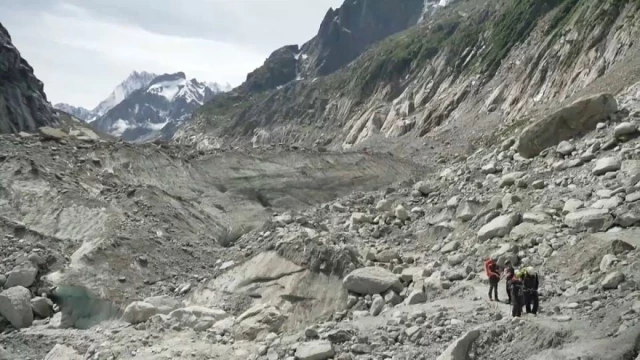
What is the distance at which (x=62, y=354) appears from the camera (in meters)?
14.1

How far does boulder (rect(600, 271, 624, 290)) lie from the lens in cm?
1055

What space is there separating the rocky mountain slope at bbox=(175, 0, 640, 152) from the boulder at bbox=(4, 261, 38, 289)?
2788cm

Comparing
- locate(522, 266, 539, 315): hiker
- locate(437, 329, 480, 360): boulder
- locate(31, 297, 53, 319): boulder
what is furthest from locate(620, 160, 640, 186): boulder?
locate(31, 297, 53, 319): boulder

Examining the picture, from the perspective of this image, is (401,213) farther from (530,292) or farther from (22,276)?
(22,276)

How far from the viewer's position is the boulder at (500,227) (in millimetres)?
15289

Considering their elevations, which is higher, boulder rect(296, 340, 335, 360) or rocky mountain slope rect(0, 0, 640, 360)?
rocky mountain slope rect(0, 0, 640, 360)

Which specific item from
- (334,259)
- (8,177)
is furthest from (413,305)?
(8,177)

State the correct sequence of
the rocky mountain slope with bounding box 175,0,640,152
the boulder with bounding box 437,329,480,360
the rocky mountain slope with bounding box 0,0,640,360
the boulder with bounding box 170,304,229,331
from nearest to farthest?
the boulder with bounding box 437,329,480,360 → the rocky mountain slope with bounding box 0,0,640,360 → the boulder with bounding box 170,304,229,331 → the rocky mountain slope with bounding box 175,0,640,152

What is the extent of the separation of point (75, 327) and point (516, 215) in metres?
13.0

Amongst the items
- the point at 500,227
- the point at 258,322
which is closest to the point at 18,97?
the point at 258,322

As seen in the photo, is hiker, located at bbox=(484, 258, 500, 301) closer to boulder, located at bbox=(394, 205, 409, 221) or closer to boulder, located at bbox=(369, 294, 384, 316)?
boulder, located at bbox=(369, 294, 384, 316)

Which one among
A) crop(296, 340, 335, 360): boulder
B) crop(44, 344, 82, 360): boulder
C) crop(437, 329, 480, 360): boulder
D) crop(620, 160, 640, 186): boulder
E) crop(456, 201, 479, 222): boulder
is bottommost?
crop(44, 344, 82, 360): boulder

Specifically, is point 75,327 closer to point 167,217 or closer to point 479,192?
point 167,217

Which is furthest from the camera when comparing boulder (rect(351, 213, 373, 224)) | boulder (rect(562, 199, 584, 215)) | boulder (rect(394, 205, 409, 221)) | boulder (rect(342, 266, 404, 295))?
boulder (rect(351, 213, 373, 224))
